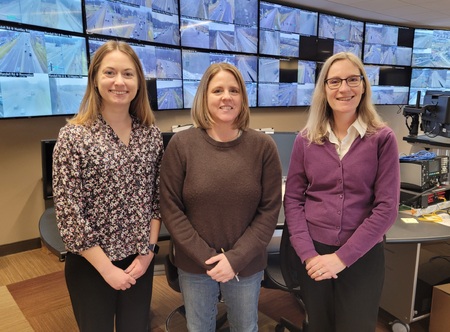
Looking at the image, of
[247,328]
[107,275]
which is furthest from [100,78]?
[247,328]

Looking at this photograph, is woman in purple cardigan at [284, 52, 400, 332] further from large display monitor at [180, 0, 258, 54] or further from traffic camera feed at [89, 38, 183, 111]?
large display monitor at [180, 0, 258, 54]

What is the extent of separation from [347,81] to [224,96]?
47 cm

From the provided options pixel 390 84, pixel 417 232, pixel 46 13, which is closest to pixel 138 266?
pixel 417 232

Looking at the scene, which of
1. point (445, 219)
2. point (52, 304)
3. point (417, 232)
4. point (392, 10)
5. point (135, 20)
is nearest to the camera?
point (417, 232)

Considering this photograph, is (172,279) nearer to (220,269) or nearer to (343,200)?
(220,269)

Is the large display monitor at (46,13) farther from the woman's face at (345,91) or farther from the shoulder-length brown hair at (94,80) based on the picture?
the woman's face at (345,91)

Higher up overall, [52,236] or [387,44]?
[387,44]

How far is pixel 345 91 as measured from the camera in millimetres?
1364

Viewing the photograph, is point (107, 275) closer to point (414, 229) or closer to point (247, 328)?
point (247, 328)

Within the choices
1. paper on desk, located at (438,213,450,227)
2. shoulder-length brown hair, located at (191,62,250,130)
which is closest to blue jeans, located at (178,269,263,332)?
shoulder-length brown hair, located at (191,62,250,130)

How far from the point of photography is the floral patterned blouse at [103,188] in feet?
3.88

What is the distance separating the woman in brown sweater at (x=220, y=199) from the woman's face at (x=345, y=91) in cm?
31

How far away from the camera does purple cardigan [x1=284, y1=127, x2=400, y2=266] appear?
131cm

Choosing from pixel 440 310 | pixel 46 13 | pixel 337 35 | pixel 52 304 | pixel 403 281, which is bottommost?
pixel 52 304
